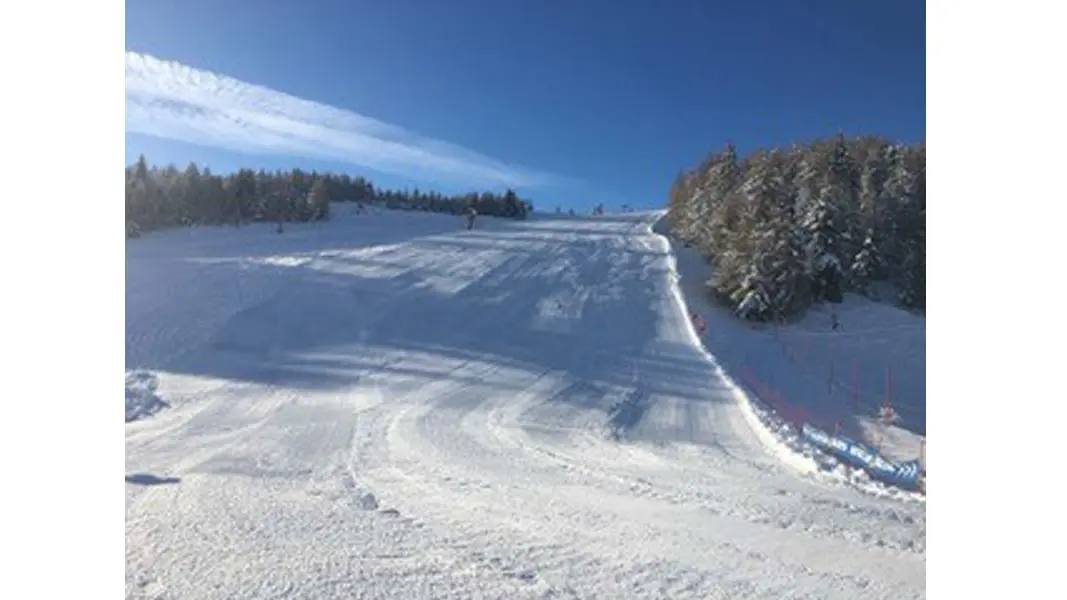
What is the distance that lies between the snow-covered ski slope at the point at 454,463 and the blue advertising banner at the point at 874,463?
0.88 metres

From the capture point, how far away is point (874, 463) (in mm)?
9797

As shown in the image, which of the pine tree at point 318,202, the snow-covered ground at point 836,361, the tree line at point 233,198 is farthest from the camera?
the pine tree at point 318,202

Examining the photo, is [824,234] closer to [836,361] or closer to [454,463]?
[836,361]

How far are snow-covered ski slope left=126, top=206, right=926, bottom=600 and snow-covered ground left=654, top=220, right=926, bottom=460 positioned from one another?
2.08m

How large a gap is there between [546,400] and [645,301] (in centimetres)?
1521

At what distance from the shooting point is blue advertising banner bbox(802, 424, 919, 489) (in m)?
8.95

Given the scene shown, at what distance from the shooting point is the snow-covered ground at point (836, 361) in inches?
711

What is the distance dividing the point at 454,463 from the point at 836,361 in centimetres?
2067

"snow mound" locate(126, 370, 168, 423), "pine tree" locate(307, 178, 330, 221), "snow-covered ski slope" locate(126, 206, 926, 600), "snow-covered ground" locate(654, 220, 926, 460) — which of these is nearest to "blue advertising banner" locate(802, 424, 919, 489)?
"snow-covered ski slope" locate(126, 206, 926, 600)

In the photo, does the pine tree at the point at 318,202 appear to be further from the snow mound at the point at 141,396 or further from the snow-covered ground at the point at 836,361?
the snow mound at the point at 141,396

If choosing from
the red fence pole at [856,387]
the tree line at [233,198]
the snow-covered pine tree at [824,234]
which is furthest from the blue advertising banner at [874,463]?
the tree line at [233,198]

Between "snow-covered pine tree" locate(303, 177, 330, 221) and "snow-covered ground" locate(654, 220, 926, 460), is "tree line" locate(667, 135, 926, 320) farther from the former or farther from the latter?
"snow-covered pine tree" locate(303, 177, 330, 221)
